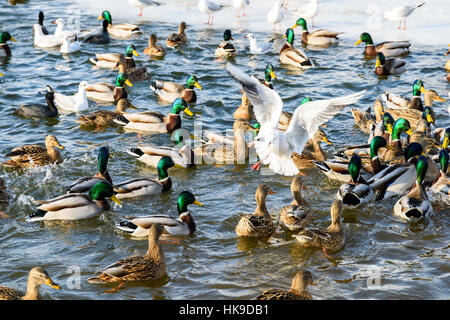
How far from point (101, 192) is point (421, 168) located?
404 centimetres

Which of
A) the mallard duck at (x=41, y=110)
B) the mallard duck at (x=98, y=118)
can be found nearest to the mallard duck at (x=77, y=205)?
the mallard duck at (x=98, y=118)

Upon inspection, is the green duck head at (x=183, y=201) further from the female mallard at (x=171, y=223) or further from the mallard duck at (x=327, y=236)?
the mallard duck at (x=327, y=236)

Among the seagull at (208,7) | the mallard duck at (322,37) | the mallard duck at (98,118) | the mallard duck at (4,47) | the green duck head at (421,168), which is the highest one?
the seagull at (208,7)

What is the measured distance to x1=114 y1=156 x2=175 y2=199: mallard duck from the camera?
29.1ft

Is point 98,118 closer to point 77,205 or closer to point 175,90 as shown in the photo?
point 175,90

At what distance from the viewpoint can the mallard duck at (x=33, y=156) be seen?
32.3ft

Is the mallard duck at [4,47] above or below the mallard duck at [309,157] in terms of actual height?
above

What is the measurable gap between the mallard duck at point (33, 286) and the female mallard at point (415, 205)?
14.0 ft

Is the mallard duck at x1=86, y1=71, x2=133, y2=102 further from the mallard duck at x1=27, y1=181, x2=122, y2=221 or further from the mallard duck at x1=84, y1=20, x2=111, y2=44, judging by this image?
the mallard duck at x1=27, y1=181, x2=122, y2=221

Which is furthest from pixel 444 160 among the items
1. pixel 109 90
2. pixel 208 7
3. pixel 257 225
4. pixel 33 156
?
pixel 208 7

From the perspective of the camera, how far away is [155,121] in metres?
11.5

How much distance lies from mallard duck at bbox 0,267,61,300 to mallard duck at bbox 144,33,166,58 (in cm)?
973

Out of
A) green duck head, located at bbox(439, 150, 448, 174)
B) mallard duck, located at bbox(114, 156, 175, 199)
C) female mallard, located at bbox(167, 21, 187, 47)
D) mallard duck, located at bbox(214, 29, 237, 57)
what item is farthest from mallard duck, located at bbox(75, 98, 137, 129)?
green duck head, located at bbox(439, 150, 448, 174)
